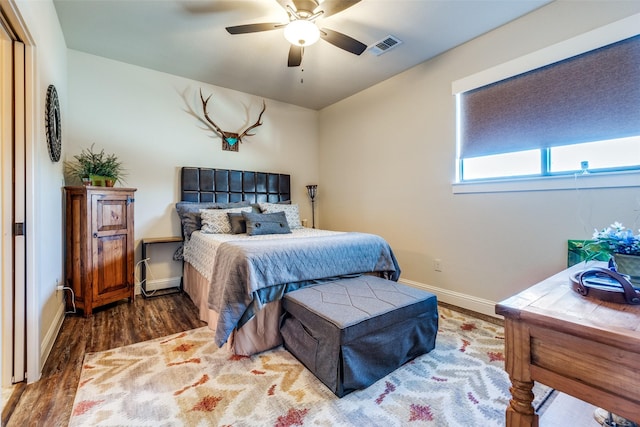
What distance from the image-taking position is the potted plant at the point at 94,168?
2.86 meters

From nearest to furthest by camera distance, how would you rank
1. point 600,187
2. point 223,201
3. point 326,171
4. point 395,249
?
point 600,187, point 395,249, point 223,201, point 326,171

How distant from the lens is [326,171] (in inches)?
190

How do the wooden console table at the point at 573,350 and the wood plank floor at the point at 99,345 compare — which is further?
the wood plank floor at the point at 99,345

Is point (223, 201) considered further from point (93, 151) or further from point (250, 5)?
point (250, 5)

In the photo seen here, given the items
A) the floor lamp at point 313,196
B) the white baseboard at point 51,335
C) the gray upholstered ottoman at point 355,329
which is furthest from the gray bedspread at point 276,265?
the floor lamp at point 313,196

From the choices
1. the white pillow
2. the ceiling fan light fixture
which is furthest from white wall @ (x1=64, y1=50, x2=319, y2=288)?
the ceiling fan light fixture

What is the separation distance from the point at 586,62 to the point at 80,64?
4.82 metres

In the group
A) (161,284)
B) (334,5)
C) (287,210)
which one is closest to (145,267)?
(161,284)

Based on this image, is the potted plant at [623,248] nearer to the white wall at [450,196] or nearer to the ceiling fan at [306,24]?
the white wall at [450,196]

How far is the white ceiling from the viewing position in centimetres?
238

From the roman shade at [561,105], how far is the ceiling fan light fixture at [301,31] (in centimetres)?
175

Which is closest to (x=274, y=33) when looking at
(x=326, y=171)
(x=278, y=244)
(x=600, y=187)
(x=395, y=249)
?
(x=278, y=244)

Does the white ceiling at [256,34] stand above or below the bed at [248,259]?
above

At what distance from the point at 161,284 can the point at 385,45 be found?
3.85 meters
